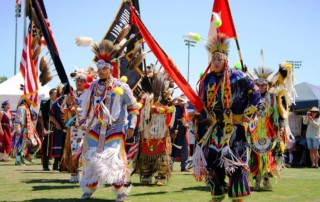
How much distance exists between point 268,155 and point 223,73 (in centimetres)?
286

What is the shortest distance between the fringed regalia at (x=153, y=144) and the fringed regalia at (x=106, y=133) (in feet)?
6.40

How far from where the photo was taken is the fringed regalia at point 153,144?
8.52 metres

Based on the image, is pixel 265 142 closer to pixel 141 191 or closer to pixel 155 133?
pixel 155 133

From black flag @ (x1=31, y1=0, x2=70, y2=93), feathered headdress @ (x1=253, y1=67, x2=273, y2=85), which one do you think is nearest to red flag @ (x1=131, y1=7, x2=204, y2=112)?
black flag @ (x1=31, y1=0, x2=70, y2=93)

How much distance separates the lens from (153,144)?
8562 millimetres

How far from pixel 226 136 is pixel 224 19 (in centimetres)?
208

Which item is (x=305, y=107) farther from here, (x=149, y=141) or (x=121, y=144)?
(x=121, y=144)

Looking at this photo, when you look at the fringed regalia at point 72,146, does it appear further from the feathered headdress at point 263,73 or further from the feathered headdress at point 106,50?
the feathered headdress at point 263,73

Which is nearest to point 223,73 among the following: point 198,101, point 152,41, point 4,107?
point 198,101

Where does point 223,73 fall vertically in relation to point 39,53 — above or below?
below

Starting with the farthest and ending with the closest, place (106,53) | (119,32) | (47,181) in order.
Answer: (119,32) < (47,181) < (106,53)

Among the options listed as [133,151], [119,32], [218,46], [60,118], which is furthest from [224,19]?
[60,118]

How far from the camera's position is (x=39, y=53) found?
730 cm

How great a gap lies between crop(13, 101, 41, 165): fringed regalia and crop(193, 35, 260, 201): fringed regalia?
313 inches
